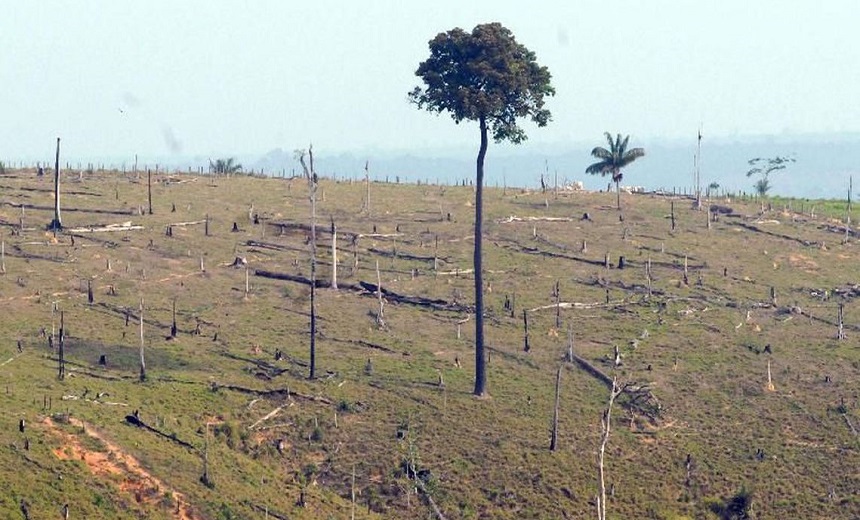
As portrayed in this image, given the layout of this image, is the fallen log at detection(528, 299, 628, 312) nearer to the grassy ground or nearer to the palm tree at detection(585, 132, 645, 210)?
the grassy ground

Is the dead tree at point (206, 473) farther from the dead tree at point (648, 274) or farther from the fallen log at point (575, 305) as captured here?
the dead tree at point (648, 274)

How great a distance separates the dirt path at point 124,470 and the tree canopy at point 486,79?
24.6 m

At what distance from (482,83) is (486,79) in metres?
0.54

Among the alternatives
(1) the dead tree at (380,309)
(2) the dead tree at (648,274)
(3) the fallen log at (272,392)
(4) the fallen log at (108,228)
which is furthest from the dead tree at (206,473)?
(4) the fallen log at (108,228)

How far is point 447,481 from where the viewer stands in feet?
186

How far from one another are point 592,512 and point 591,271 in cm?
3275

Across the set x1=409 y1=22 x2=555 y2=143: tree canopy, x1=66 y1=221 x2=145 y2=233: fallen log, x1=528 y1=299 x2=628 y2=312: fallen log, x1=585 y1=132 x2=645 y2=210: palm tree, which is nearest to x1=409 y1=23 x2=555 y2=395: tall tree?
x1=409 y1=22 x2=555 y2=143: tree canopy

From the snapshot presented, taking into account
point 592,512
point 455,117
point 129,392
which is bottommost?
point 592,512

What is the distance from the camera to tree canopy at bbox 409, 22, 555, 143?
66.8 meters

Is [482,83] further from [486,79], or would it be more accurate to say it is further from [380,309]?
[380,309]

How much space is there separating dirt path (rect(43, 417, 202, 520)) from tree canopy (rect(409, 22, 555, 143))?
24635 mm

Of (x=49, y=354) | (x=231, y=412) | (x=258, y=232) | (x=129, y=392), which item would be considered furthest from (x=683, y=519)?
(x=258, y=232)

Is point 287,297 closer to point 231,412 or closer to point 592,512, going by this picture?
point 231,412

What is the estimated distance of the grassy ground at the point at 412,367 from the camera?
5434 centimetres
